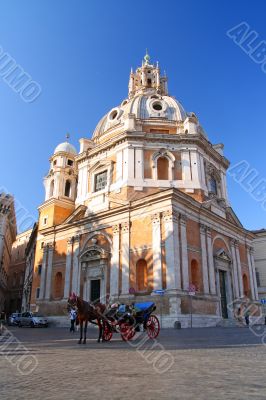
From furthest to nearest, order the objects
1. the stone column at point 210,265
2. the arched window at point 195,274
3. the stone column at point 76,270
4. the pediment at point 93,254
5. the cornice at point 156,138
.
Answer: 1. the cornice at point 156,138
2. the stone column at point 76,270
3. the pediment at point 93,254
4. the stone column at point 210,265
5. the arched window at point 195,274

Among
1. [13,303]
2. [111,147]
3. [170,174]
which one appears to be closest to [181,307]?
[170,174]

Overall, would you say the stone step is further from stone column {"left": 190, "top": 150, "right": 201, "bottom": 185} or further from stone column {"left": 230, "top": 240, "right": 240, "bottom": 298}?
stone column {"left": 190, "top": 150, "right": 201, "bottom": 185}

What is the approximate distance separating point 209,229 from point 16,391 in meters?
22.1

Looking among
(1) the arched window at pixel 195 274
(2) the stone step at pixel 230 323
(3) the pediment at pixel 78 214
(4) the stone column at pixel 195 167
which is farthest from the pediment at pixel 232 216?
(3) the pediment at pixel 78 214

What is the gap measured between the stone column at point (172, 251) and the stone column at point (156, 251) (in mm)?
500

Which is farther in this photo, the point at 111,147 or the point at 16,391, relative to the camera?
the point at 111,147

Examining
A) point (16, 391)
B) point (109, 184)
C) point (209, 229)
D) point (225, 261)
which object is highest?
point (109, 184)

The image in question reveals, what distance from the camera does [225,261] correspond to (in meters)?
26.3

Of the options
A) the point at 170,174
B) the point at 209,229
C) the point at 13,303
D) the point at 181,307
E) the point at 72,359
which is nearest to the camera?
the point at 72,359

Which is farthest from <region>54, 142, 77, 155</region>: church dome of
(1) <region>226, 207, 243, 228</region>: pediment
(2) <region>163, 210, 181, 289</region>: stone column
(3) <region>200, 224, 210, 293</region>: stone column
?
(3) <region>200, 224, 210, 293</region>: stone column

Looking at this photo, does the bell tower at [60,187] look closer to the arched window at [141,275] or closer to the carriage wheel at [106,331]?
the arched window at [141,275]

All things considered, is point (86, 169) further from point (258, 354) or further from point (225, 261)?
point (258, 354)

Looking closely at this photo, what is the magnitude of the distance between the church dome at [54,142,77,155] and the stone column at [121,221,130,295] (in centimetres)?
1448

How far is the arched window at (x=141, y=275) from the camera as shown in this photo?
22.3m
